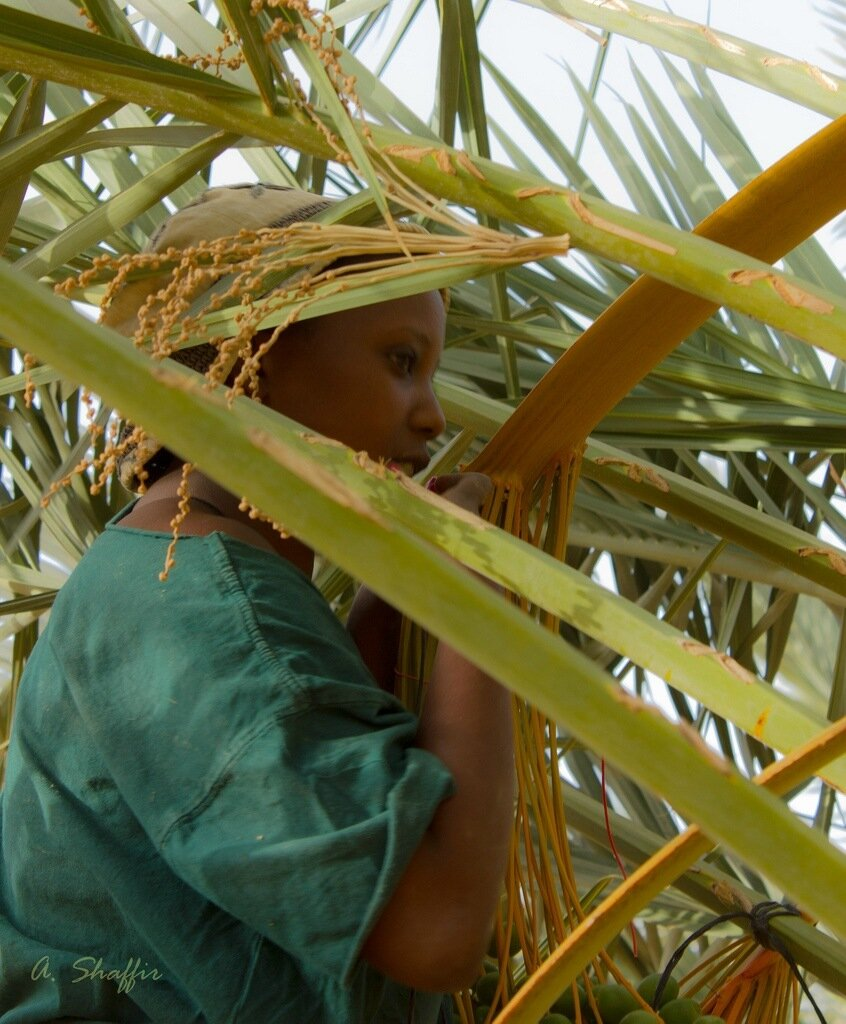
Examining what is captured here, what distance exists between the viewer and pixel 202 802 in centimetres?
61

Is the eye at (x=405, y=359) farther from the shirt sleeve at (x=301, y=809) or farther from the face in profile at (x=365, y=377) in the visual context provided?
the shirt sleeve at (x=301, y=809)

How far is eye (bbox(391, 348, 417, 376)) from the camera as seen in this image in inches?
31.7

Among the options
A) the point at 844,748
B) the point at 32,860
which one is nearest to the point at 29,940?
the point at 32,860

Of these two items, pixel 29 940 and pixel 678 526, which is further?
pixel 678 526

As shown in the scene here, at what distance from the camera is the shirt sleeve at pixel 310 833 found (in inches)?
22.8

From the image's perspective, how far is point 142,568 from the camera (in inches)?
27.2

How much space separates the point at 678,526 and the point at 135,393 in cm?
110

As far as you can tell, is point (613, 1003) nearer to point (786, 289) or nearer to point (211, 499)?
point (211, 499)

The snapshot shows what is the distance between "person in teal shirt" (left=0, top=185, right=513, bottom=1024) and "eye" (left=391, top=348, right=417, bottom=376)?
26 millimetres

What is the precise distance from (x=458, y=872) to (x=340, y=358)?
0.33m

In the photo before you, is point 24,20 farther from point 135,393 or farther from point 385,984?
point 385,984

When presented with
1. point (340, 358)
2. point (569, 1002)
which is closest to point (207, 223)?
point (340, 358)

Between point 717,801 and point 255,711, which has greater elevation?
point 717,801

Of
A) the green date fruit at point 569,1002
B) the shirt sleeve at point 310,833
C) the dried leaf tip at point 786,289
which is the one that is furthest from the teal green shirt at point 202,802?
the dried leaf tip at point 786,289
